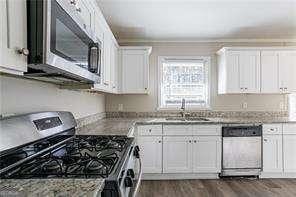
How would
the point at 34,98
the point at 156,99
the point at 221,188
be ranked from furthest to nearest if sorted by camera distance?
the point at 156,99
the point at 221,188
the point at 34,98

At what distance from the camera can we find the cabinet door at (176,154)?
13.4 ft

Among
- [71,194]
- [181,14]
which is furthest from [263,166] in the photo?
[71,194]

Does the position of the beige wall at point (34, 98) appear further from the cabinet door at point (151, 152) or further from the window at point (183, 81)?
the window at point (183, 81)

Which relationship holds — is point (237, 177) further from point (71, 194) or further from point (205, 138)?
point (71, 194)

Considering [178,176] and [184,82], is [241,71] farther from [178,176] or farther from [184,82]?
[178,176]

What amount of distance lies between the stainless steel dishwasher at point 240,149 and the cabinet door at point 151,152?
931 millimetres

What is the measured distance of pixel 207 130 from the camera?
4070 millimetres

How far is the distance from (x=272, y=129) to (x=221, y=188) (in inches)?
47.4

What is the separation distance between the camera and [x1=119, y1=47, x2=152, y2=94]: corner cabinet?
14.9 feet

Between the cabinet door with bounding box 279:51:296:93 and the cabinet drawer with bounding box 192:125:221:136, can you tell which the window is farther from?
the cabinet door with bounding box 279:51:296:93

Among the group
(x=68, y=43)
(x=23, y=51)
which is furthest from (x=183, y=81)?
(x=23, y=51)

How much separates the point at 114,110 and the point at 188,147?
1.50 meters

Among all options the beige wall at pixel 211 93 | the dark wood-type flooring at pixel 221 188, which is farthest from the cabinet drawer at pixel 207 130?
the beige wall at pixel 211 93

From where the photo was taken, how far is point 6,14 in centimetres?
93
